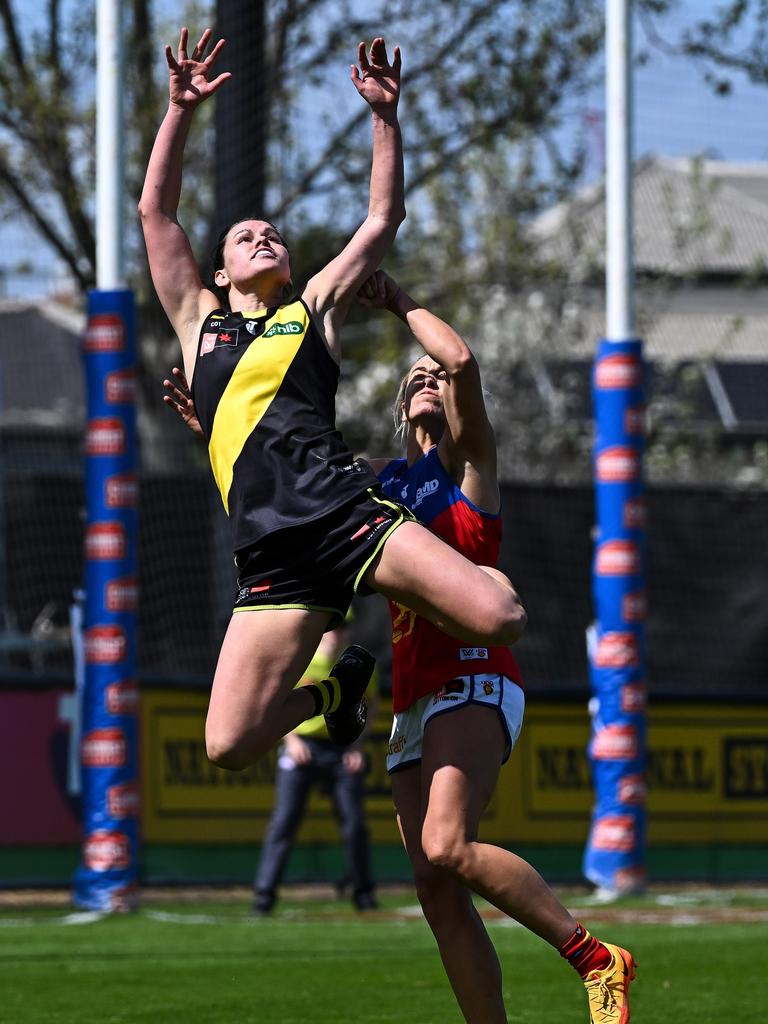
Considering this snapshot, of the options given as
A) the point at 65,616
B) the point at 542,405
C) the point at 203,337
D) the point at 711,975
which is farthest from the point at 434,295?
the point at 203,337

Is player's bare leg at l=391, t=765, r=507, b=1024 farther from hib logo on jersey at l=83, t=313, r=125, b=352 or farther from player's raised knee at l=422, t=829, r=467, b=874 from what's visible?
hib logo on jersey at l=83, t=313, r=125, b=352

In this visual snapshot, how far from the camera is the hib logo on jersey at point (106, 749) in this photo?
A: 11828 mm

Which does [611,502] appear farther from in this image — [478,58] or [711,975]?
[478,58]

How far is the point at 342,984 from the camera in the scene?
8.18 meters

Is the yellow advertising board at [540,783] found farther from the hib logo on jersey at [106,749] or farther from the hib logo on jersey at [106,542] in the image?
the hib logo on jersey at [106,542]

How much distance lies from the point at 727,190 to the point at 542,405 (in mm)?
6600

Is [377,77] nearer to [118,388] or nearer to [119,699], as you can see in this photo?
[118,388]

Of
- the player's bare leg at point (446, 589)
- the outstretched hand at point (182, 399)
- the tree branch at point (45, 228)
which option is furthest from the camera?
the tree branch at point (45, 228)

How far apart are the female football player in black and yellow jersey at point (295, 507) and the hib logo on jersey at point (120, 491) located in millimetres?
6469

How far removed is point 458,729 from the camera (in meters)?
5.25

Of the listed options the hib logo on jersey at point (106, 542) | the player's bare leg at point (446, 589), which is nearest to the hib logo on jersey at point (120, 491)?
the hib logo on jersey at point (106, 542)

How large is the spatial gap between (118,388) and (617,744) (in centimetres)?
420

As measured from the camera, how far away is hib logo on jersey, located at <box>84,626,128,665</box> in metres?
11.9

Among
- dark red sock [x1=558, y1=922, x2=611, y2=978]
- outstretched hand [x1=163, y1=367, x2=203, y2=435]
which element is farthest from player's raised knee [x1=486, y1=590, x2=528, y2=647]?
outstretched hand [x1=163, y1=367, x2=203, y2=435]
